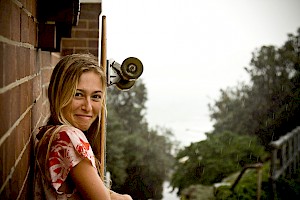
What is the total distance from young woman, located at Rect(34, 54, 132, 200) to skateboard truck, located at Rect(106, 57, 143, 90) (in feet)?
3.44

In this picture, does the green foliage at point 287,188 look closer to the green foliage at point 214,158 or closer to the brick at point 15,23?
the green foliage at point 214,158

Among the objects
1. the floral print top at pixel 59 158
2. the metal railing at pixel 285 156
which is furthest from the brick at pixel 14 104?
the metal railing at pixel 285 156

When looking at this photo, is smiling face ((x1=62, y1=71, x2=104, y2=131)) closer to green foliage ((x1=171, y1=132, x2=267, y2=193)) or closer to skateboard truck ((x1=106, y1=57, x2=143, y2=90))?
skateboard truck ((x1=106, y1=57, x2=143, y2=90))

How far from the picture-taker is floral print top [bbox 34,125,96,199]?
0.76m

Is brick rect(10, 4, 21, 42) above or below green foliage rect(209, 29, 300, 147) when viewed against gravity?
above

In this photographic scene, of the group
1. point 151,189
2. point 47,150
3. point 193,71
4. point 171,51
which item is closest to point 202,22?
point 171,51

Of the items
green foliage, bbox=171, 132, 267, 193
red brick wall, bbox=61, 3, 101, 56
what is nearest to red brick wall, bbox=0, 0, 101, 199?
red brick wall, bbox=61, 3, 101, 56

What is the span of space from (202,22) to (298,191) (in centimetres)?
879

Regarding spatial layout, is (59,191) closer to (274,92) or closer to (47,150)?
(47,150)

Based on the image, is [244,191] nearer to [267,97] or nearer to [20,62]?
[267,97]

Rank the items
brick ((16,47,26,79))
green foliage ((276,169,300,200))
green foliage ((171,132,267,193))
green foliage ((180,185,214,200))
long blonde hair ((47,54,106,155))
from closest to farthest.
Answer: brick ((16,47,26,79)) < long blonde hair ((47,54,106,155)) < green foliage ((180,185,214,200)) < green foliage ((276,169,300,200)) < green foliage ((171,132,267,193))

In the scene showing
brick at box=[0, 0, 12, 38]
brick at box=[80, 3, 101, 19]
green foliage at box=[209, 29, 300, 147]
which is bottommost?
green foliage at box=[209, 29, 300, 147]

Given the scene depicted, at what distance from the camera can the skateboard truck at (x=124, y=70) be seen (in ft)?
6.63

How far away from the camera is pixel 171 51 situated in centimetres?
1188
